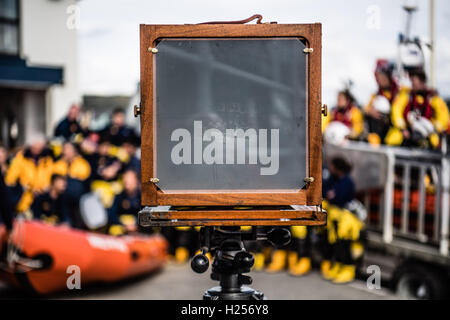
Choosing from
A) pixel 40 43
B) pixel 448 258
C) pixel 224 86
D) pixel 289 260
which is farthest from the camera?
pixel 40 43

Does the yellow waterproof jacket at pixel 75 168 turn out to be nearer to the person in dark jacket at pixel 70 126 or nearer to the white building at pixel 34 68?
the person in dark jacket at pixel 70 126

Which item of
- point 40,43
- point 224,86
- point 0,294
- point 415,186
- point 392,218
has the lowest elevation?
point 0,294

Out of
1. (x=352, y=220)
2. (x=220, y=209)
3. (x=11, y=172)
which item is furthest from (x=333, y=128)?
(x=220, y=209)

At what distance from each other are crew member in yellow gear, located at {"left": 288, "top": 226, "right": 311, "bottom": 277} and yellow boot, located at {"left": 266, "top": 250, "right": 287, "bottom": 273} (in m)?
0.09

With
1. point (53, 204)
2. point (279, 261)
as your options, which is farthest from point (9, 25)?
point (279, 261)

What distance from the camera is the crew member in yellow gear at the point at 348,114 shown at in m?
5.43

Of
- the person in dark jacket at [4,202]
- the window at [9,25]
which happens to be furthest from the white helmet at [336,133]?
the window at [9,25]

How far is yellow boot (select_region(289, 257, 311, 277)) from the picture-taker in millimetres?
5105

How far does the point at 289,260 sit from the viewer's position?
533 cm

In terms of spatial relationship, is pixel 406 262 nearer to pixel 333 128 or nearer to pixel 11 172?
pixel 333 128

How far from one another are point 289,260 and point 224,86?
4183mm

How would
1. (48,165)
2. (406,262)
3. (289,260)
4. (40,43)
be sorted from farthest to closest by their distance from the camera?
1. (40,43)
2. (48,165)
3. (289,260)
4. (406,262)

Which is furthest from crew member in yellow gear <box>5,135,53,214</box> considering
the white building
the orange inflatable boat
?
Result: the orange inflatable boat

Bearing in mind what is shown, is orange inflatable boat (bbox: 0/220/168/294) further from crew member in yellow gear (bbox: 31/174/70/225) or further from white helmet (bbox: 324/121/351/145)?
white helmet (bbox: 324/121/351/145)
